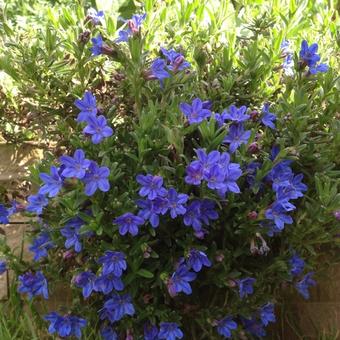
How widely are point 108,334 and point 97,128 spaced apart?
67 centimetres

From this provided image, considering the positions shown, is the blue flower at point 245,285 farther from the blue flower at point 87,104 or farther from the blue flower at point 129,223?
the blue flower at point 87,104

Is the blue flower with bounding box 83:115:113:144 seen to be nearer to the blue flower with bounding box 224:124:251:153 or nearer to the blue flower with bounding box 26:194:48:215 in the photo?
the blue flower with bounding box 26:194:48:215

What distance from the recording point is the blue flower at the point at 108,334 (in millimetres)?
1854

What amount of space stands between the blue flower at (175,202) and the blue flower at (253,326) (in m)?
0.55

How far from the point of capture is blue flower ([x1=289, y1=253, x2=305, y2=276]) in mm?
1858

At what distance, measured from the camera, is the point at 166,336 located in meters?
1.77

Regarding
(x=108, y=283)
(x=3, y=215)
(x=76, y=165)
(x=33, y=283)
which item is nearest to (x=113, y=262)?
(x=108, y=283)

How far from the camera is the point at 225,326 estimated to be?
1.82 m

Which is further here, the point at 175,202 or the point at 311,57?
the point at 311,57

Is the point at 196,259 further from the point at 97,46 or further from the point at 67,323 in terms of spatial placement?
the point at 97,46

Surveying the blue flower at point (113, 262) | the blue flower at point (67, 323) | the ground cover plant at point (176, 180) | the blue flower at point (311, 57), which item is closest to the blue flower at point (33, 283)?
the ground cover plant at point (176, 180)

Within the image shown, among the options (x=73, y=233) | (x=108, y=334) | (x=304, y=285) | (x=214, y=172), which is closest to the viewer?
(x=214, y=172)

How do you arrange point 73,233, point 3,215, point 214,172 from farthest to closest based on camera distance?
1. point 3,215
2. point 73,233
3. point 214,172

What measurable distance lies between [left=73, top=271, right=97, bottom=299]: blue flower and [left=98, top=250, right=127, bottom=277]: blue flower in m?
A: 0.09
